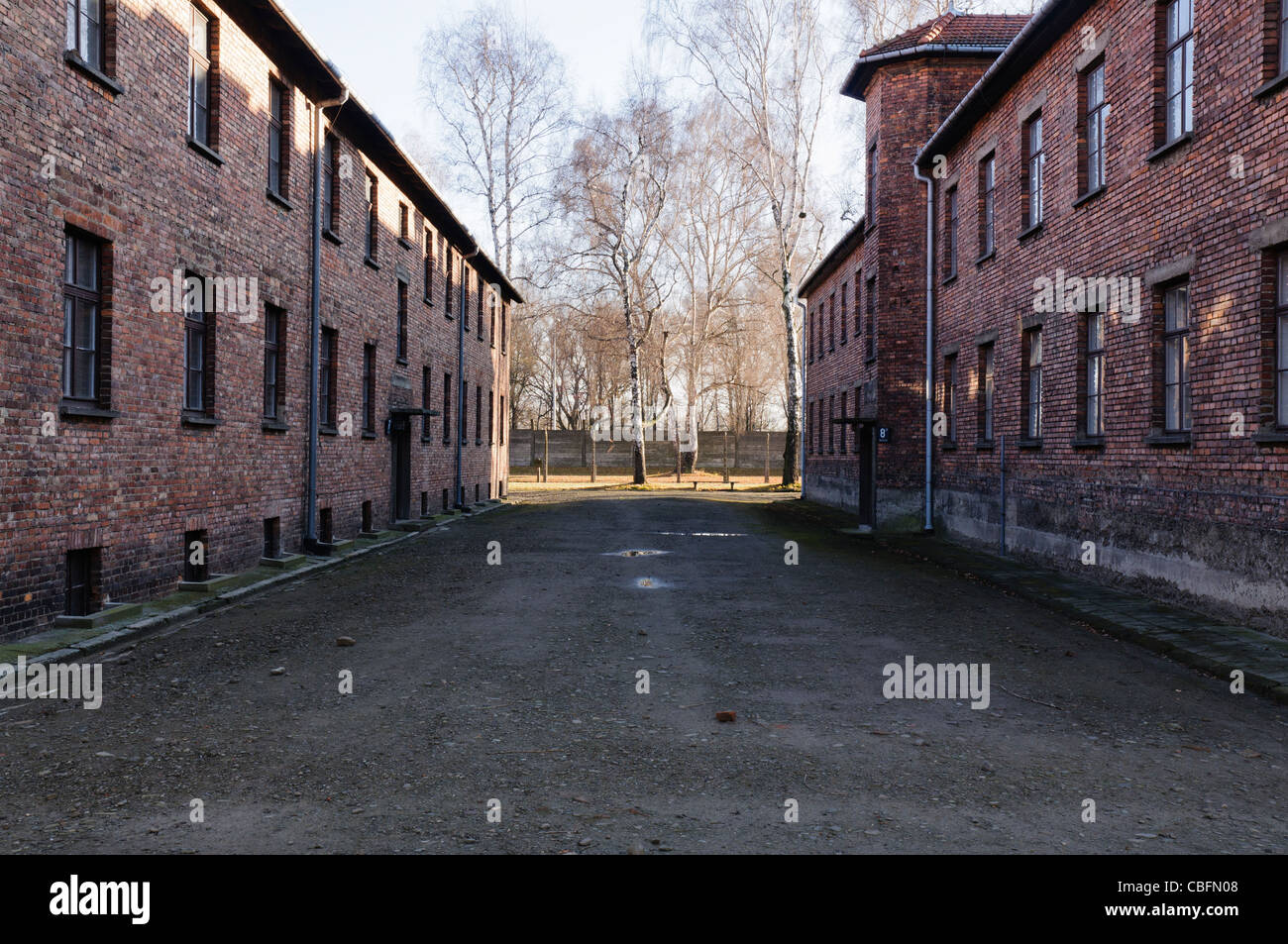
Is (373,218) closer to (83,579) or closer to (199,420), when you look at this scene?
(199,420)

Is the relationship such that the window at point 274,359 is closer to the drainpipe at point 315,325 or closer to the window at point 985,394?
the drainpipe at point 315,325

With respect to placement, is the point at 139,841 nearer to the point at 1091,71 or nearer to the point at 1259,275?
the point at 1259,275

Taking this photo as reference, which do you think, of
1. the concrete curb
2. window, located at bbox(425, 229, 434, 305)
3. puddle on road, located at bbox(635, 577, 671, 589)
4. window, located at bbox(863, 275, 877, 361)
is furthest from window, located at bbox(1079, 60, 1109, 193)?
window, located at bbox(425, 229, 434, 305)

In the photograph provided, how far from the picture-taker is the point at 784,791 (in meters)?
4.80

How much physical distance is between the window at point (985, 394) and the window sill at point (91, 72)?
14058 mm

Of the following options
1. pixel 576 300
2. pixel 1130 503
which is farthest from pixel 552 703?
pixel 576 300

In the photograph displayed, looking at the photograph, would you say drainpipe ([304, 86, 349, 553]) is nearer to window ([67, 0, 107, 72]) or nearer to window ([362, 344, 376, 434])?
window ([362, 344, 376, 434])

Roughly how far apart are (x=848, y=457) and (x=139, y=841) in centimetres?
2671

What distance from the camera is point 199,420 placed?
1202 cm

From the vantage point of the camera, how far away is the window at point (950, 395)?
2030cm

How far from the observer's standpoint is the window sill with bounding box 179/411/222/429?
11750 millimetres

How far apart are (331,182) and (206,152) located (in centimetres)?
614

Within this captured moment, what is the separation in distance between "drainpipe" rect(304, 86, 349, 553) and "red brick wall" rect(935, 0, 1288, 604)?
1104 cm

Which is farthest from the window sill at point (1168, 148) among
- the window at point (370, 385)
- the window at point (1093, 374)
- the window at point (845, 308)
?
the window at point (845, 308)
